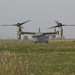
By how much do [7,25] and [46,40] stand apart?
49.3 m

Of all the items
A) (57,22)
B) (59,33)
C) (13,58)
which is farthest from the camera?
(57,22)

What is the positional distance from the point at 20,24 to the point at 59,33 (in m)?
19.3

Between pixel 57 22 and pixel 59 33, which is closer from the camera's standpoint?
pixel 59 33

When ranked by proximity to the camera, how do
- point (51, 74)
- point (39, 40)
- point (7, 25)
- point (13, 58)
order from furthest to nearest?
point (7, 25) < point (39, 40) < point (51, 74) < point (13, 58)

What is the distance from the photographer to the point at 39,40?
314 ft

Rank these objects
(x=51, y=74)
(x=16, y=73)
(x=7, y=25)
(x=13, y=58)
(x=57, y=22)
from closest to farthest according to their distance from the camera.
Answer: (x=16, y=73) → (x=13, y=58) → (x=51, y=74) → (x=57, y=22) → (x=7, y=25)

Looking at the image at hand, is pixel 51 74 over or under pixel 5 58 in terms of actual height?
under

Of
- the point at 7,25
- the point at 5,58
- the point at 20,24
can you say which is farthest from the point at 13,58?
the point at 7,25

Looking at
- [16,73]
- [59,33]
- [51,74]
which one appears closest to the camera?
→ [16,73]

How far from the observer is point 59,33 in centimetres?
11056

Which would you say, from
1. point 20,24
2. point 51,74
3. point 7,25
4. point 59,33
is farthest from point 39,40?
point 51,74

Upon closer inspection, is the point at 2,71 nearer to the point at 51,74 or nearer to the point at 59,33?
the point at 51,74

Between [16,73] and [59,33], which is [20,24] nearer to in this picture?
[59,33]

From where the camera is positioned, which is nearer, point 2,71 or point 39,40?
point 2,71
